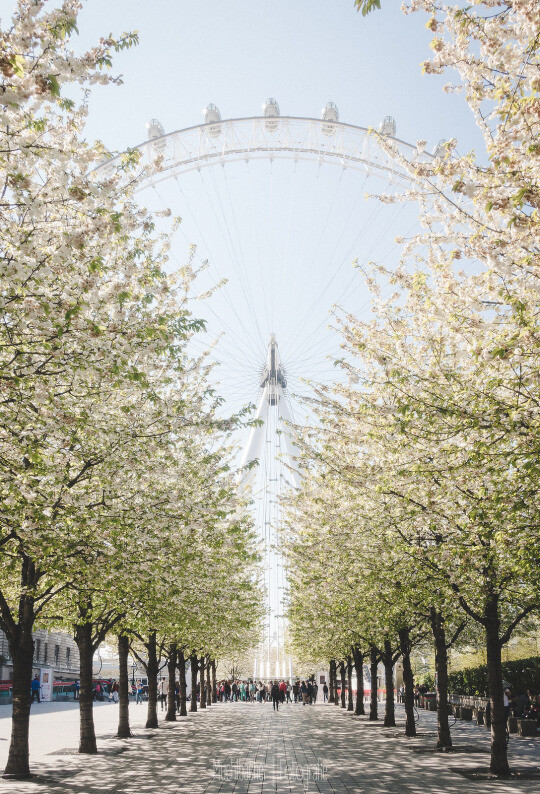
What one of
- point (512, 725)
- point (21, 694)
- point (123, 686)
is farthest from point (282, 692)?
point (21, 694)

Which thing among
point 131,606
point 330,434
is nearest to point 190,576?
point 131,606

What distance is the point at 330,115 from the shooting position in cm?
3338

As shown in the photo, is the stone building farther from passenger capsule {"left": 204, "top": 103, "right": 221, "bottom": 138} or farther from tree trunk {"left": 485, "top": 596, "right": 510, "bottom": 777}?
tree trunk {"left": 485, "top": 596, "right": 510, "bottom": 777}

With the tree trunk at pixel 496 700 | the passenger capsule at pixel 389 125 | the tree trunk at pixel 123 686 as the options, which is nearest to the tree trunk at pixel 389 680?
the tree trunk at pixel 123 686

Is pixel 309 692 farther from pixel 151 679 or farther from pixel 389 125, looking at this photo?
pixel 389 125

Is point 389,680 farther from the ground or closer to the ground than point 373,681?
farther from the ground

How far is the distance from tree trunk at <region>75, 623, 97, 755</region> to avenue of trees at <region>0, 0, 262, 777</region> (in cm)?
5

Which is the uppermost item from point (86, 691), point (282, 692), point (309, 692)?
point (86, 691)

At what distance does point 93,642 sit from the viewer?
20.4m

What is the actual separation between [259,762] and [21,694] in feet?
22.4

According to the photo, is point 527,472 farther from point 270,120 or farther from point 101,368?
point 270,120

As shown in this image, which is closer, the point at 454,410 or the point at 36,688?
the point at 454,410

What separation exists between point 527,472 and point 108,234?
657 centimetres

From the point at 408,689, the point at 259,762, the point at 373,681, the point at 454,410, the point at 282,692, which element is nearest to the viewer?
the point at 454,410
